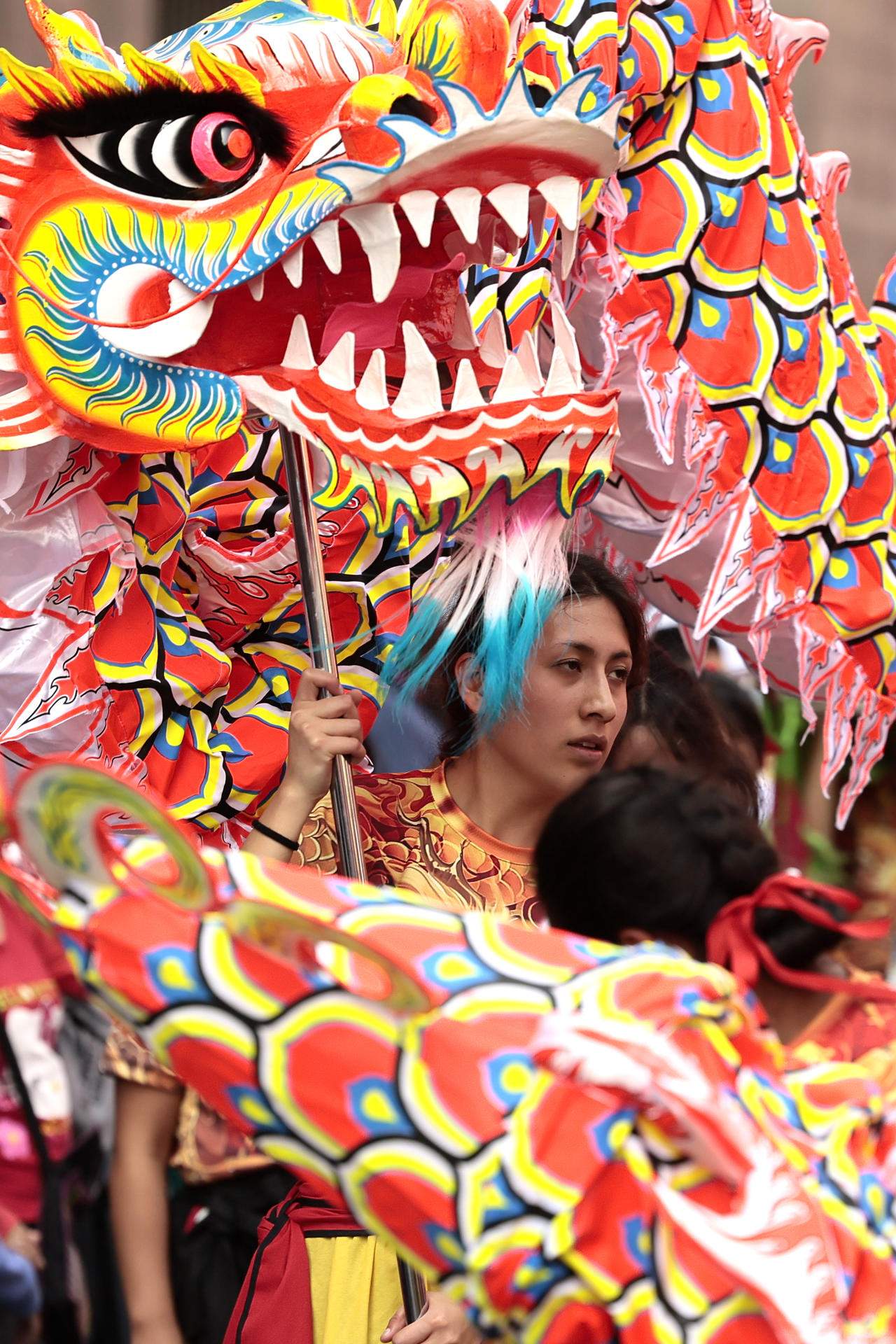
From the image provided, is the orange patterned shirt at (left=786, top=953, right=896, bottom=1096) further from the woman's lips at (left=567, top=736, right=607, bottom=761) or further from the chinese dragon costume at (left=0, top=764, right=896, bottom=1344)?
the woman's lips at (left=567, top=736, right=607, bottom=761)

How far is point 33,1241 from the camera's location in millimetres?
896

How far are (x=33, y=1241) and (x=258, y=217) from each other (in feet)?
2.74

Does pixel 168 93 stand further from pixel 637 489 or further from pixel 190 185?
pixel 637 489

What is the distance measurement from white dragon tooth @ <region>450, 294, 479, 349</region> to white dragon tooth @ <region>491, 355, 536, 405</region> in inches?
3.3

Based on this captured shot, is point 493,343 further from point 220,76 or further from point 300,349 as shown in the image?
point 220,76

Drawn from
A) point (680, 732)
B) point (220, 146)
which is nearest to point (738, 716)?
point (680, 732)

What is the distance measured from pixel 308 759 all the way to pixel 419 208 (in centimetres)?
48

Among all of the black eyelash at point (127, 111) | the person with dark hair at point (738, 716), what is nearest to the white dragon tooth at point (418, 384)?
the black eyelash at point (127, 111)

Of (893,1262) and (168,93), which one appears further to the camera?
(168,93)

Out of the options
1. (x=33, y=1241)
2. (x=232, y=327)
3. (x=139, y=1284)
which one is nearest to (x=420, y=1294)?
(x=139, y=1284)

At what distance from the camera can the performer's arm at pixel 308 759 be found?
1496 millimetres

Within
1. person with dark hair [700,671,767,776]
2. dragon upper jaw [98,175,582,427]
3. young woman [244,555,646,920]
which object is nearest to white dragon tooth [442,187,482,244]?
dragon upper jaw [98,175,582,427]

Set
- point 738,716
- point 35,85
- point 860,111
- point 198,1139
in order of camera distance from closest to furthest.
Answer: point 198,1139
point 35,85
point 738,716
point 860,111

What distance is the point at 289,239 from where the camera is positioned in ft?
4.50
